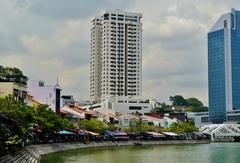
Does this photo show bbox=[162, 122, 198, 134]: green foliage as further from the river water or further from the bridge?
the river water

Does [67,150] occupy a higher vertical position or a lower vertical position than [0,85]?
lower

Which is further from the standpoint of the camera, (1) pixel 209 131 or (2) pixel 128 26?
(2) pixel 128 26

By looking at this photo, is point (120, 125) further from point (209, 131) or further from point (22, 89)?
point (22, 89)

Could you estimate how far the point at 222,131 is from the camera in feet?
470

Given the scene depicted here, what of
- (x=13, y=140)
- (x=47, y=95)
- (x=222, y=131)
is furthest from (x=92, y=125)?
(x=13, y=140)

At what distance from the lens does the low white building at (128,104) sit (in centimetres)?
14950

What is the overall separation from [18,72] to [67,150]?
839 inches

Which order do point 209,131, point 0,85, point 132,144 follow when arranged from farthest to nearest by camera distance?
point 209,131, point 132,144, point 0,85

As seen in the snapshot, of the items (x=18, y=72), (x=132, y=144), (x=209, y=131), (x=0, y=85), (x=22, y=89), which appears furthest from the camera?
(x=209, y=131)

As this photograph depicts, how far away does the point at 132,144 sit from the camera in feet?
324

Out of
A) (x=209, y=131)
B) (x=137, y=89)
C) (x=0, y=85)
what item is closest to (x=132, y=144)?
(x=0, y=85)

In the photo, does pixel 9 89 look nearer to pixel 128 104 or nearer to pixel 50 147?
pixel 50 147

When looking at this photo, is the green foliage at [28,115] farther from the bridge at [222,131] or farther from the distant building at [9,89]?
the bridge at [222,131]

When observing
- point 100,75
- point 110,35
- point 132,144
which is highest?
point 110,35
